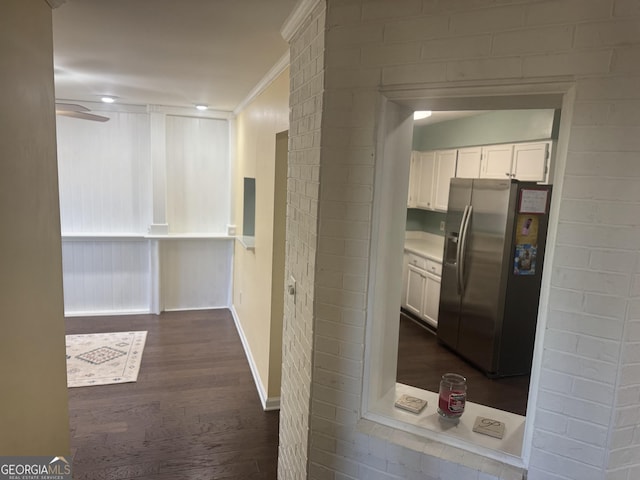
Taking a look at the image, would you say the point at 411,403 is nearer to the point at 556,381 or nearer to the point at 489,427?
the point at 489,427

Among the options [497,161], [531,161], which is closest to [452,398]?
[531,161]

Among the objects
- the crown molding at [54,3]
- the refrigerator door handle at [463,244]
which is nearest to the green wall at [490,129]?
the refrigerator door handle at [463,244]

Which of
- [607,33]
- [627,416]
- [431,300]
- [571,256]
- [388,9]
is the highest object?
[388,9]

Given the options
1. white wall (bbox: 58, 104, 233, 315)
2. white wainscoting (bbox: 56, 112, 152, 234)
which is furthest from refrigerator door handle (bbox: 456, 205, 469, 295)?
white wainscoting (bbox: 56, 112, 152, 234)

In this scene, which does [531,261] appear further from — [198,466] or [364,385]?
[198,466]

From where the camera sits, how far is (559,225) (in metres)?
1.39

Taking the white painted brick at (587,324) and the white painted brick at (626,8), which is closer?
the white painted brick at (626,8)

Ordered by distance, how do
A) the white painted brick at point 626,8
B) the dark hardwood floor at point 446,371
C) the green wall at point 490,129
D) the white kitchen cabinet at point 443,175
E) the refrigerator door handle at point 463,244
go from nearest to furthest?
the white painted brick at point 626,8, the dark hardwood floor at point 446,371, the green wall at point 490,129, the refrigerator door handle at point 463,244, the white kitchen cabinet at point 443,175

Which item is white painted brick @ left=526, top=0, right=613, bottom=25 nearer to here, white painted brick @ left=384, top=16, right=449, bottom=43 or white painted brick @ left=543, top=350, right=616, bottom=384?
white painted brick @ left=384, top=16, right=449, bottom=43

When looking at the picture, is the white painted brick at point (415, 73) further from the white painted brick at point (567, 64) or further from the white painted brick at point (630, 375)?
the white painted brick at point (630, 375)

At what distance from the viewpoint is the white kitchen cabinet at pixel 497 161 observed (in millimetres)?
4078

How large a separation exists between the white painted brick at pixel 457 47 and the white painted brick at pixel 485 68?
0.03 metres

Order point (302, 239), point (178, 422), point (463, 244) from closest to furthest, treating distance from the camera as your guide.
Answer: point (302, 239), point (178, 422), point (463, 244)

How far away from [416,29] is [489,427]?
5.14 feet
